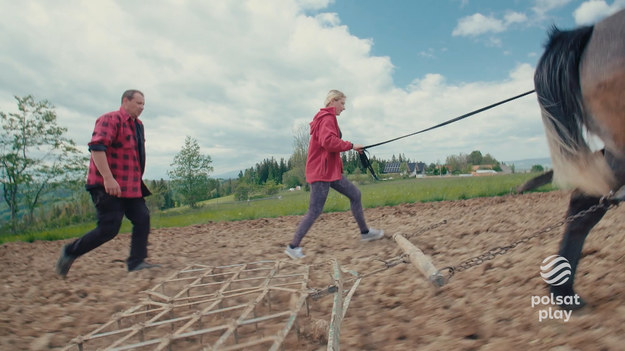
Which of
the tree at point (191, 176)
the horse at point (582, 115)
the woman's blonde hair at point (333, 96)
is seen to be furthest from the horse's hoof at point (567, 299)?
the tree at point (191, 176)

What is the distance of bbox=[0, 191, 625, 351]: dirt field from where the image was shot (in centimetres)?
172

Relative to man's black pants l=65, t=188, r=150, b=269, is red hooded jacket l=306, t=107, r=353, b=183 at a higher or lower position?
higher

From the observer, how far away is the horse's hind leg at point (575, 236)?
1862 millimetres

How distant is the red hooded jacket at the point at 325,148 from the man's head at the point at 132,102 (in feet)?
6.58

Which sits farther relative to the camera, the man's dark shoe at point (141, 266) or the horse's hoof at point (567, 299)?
the man's dark shoe at point (141, 266)

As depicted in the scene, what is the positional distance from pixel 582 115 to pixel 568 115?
0.25 ft

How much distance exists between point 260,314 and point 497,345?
1.56 metres

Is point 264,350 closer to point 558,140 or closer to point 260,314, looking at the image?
point 260,314

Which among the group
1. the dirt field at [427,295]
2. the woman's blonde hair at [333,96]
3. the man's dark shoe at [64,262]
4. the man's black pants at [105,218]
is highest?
the woman's blonde hair at [333,96]

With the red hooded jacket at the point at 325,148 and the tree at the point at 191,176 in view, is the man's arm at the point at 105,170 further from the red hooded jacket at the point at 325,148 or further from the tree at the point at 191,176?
the tree at the point at 191,176

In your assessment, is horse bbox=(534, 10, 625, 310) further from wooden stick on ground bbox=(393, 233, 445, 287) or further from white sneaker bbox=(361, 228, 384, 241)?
white sneaker bbox=(361, 228, 384, 241)

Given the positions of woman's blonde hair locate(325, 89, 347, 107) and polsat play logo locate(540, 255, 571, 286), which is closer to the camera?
polsat play logo locate(540, 255, 571, 286)

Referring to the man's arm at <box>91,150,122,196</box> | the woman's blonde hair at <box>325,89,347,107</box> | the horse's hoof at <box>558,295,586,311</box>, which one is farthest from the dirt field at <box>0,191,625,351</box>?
the woman's blonde hair at <box>325,89,347,107</box>

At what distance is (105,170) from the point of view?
3262 mm
